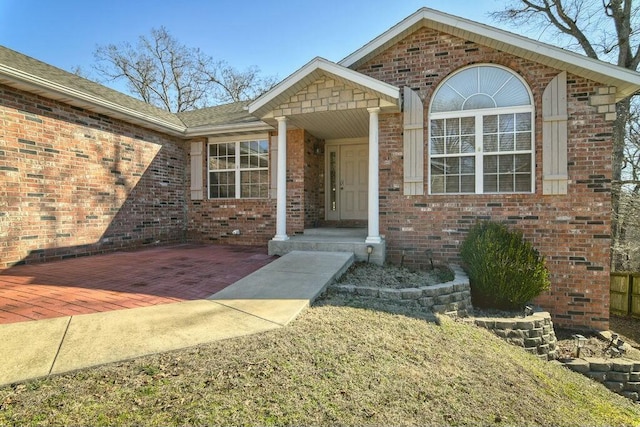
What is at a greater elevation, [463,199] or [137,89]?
[137,89]

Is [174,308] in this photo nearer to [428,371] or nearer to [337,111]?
[428,371]

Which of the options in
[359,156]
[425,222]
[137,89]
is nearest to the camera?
[425,222]

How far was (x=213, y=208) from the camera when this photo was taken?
29.2 ft

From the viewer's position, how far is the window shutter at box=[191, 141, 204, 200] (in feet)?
29.5

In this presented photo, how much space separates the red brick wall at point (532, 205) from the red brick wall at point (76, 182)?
5892 mm

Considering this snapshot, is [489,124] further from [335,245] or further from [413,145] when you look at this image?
[335,245]

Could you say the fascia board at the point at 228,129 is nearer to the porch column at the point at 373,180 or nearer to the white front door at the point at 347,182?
the white front door at the point at 347,182

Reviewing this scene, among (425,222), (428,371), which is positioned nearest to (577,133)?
(425,222)

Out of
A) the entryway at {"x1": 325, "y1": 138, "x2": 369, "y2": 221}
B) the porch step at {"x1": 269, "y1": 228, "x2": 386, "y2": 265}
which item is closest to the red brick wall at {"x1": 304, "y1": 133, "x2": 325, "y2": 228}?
the entryway at {"x1": 325, "y1": 138, "x2": 369, "y2": 221}

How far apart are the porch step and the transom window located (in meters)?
2.32

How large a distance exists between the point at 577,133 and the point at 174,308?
22.8 feet

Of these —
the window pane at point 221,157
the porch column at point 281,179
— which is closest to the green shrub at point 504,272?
the porch column at point 281,179

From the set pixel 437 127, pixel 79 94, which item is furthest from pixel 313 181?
pixel 79 94

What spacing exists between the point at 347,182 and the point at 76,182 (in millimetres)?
6106
